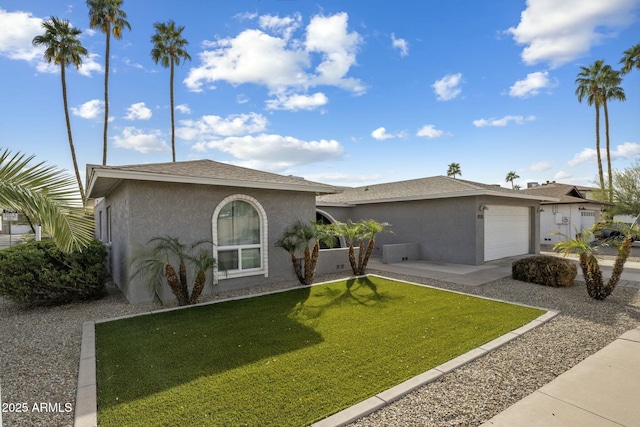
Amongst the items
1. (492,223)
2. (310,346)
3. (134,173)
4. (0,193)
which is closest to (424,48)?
(492,223)

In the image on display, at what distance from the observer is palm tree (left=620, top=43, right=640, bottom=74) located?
1080 inches

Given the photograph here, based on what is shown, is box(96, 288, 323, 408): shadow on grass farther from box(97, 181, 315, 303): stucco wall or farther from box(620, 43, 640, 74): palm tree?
box(620, 43, 640, 74): palm tree

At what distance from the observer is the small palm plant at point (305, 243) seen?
1002 centimetres

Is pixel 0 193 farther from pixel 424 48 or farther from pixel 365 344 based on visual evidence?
pixel 424 48

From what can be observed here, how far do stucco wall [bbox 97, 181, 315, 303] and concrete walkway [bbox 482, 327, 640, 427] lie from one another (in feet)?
25.3

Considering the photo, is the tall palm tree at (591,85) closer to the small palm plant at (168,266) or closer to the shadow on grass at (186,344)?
the shadow on grass at (186,344)

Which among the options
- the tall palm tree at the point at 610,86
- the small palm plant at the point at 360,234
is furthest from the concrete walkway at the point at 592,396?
the tall palm tree at the point at 610,86

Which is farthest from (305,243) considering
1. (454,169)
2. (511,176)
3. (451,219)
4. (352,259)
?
(511,176)

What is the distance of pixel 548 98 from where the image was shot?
14.2m

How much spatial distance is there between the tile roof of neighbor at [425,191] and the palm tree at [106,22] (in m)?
19.8

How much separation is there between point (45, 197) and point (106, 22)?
28.1 metres

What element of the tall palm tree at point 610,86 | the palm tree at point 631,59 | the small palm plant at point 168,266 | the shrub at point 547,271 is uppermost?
the palm tree at point 631,59

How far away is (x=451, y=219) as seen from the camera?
14.7 metres

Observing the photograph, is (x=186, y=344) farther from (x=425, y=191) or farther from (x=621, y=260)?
(x=425, y=191)
